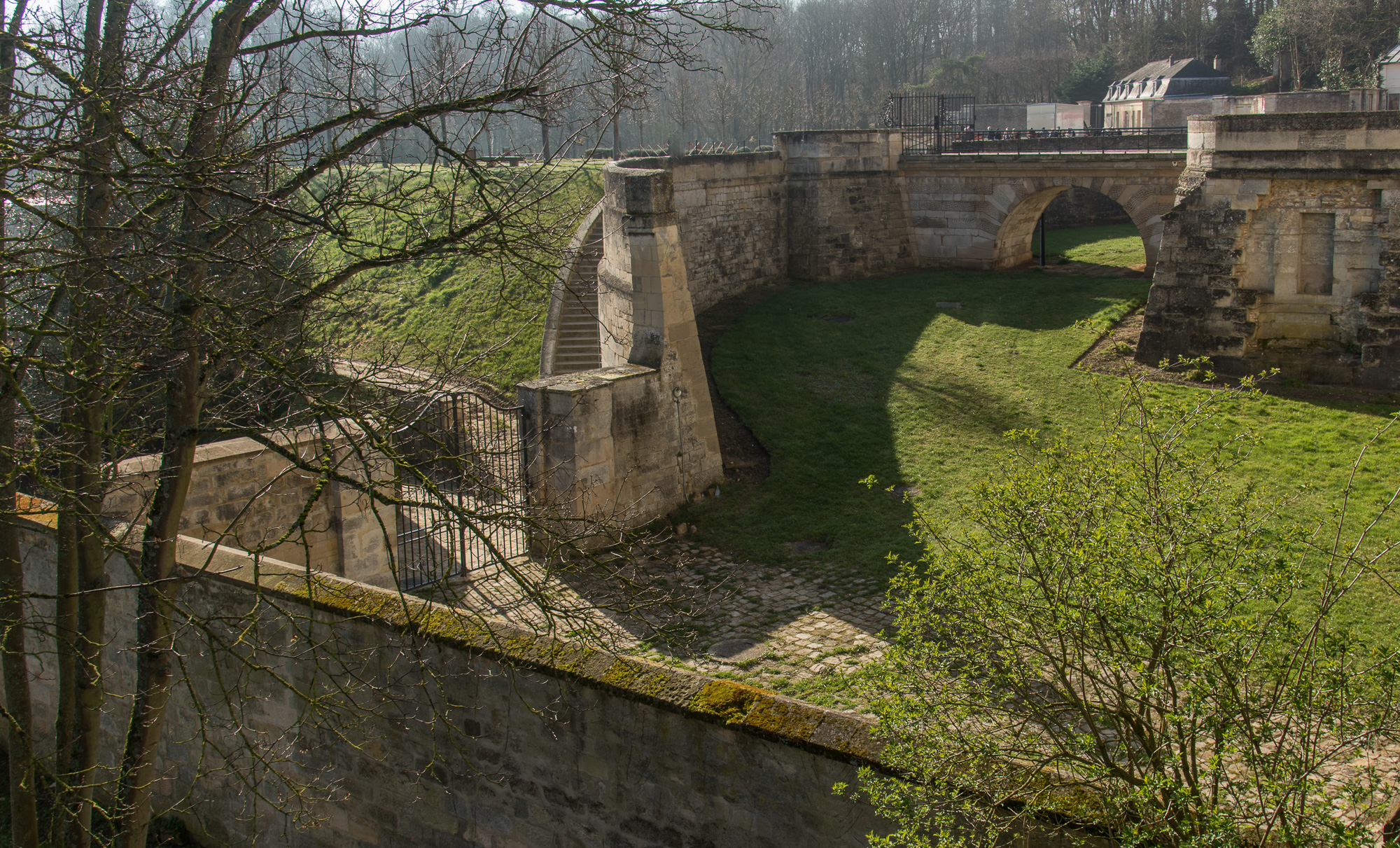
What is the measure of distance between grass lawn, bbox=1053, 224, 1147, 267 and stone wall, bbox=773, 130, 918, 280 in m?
4.32

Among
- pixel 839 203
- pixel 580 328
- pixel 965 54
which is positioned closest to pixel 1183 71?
pixel 839 203

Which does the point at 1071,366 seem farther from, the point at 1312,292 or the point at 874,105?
the point at 874,105

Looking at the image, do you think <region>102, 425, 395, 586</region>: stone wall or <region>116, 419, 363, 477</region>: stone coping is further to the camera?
<region>102, 425, 395, 586</region>: stone wall

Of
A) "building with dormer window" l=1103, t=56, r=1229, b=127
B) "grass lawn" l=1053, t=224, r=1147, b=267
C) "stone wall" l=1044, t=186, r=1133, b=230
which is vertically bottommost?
"grass lawn" l=1053, t=224, r=1147, b=267

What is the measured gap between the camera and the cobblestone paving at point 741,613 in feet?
30.7

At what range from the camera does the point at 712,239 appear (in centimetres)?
2067

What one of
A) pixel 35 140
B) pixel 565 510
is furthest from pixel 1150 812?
pixel 565 510

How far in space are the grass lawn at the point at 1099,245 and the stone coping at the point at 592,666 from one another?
19.7 m

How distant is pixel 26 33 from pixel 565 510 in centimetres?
699

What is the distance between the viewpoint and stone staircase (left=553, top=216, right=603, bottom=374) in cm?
1925

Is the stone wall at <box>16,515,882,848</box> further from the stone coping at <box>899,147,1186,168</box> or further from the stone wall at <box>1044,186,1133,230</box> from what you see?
the stone wall at <box>1044,186,1133,230</box>

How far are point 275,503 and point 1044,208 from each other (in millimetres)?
18335

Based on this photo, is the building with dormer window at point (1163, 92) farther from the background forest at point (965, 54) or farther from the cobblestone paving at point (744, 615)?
the cobblestone paving at point (744, 615)

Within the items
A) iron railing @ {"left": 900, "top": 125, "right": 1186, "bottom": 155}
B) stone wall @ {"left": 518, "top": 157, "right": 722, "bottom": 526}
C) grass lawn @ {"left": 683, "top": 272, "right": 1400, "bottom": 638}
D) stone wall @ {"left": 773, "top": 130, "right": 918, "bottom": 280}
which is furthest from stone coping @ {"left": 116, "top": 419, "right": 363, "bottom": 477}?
iron railing @ {"left": 900, "top": 125, "right": 1186, "bottom": 155}
